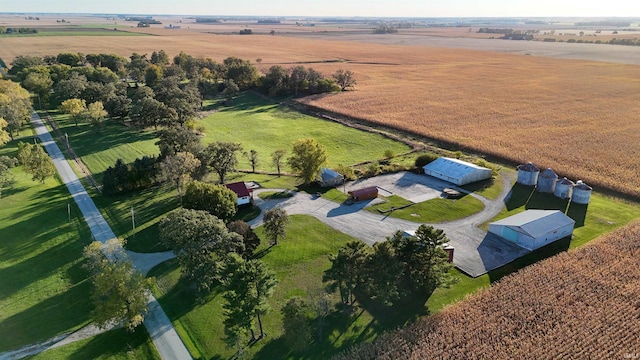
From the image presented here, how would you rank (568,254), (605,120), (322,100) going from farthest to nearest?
(322,100) < (605,120) < (568,254)

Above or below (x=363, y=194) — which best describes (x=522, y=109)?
below

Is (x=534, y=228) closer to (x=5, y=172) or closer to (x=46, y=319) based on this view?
(x=46, y=319)

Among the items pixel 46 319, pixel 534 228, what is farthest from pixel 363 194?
pixel 46 319

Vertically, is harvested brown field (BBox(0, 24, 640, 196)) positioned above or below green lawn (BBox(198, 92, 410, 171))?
above

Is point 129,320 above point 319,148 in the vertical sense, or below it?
below

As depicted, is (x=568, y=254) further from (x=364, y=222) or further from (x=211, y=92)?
(x=211, y=92)

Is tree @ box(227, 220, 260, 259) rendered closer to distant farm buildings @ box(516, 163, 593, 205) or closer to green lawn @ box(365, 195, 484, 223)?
green lawn @ box(365, 195, 484, 223)

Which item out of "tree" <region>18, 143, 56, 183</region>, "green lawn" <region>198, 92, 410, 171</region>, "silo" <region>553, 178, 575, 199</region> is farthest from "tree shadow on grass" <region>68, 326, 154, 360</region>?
"silo" <region>553, 178, 575, 199</region>

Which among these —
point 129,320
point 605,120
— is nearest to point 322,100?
point 605,120
